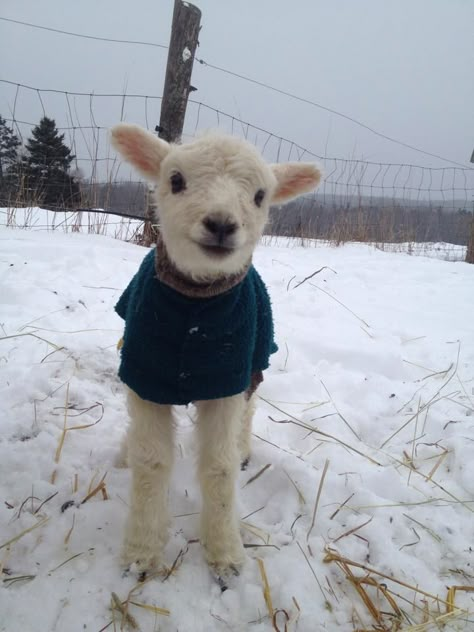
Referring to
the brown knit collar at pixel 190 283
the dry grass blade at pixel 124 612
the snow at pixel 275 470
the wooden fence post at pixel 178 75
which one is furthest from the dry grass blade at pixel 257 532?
the wooden fence post at pixel 178 75

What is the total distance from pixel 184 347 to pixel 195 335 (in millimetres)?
54

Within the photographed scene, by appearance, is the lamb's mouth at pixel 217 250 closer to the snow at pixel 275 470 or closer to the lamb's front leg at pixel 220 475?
the lamb's front leg at pixel 220 475

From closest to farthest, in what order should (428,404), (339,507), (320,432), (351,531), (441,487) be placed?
(351,531) < (339,507) < (441,487) < (320,432) < (428,404)

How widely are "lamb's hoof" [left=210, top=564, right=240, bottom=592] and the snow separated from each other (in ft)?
0.10

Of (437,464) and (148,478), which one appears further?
(437,464)

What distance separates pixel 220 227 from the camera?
1.18 m

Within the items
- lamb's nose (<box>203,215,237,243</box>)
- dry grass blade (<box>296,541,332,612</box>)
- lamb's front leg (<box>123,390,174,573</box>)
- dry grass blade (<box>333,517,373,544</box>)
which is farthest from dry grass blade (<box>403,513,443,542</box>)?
lamb's nose (<box>203,215,237,243</box>)

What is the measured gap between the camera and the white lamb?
129cm

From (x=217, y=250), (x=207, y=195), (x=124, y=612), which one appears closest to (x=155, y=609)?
(x=124, y=612)

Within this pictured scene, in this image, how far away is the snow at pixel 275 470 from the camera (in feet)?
4.01

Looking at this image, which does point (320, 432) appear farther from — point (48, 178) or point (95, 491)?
point (48, 178)

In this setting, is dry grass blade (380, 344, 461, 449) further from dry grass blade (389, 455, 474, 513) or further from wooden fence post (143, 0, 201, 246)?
wooden fence post (143, 0, 201, 246)

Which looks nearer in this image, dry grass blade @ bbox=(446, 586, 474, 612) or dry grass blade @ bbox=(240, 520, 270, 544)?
dry grass blade @ bbox=(446, 586, 474, 612)

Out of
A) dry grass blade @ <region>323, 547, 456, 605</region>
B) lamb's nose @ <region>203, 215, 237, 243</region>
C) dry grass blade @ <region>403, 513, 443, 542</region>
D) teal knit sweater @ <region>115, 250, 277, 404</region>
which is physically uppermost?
lamb's nose @ <region>203, 215, 237, 243</region>
